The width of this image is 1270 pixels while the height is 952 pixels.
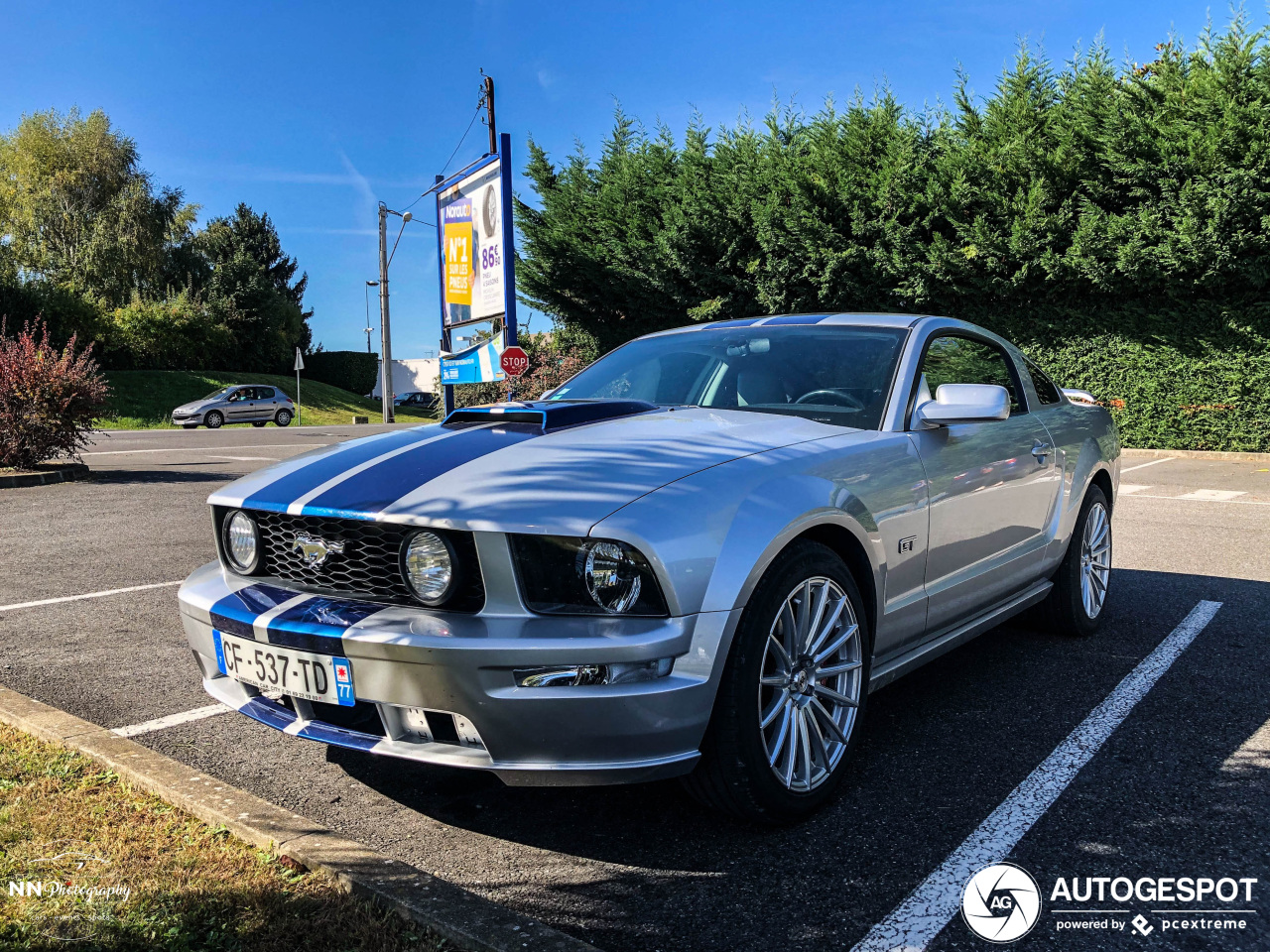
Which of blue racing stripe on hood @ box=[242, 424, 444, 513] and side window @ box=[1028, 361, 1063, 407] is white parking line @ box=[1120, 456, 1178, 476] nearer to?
side window @ box=[1028, 361, 1063, 407]

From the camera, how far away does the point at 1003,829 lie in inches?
104

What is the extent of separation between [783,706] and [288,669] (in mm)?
1307

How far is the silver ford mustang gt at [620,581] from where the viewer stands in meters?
2.24

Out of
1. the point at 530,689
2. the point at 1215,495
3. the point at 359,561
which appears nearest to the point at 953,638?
the point at 530,689

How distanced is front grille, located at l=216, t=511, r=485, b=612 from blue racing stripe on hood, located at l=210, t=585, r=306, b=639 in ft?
0.19

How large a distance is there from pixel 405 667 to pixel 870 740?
1793 millimetres

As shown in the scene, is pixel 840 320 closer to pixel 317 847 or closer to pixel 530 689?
pixel 530 689

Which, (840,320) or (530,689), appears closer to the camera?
(530,689)

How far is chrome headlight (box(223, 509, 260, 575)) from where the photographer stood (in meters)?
2.79

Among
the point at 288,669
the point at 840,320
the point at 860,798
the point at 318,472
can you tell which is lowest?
the point at 860,798

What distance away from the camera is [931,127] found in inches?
740

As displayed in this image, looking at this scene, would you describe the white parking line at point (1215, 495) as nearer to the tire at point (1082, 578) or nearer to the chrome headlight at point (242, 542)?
the tire at point (1082, 578)

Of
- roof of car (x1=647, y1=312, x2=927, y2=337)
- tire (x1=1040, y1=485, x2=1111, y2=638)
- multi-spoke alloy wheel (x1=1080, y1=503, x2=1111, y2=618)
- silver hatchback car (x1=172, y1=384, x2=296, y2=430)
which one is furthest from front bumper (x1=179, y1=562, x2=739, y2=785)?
silver hatchback car (x1=172, y1=384, x2=296, y2=430)

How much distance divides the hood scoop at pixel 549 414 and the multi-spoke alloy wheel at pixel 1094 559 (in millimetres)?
2596
